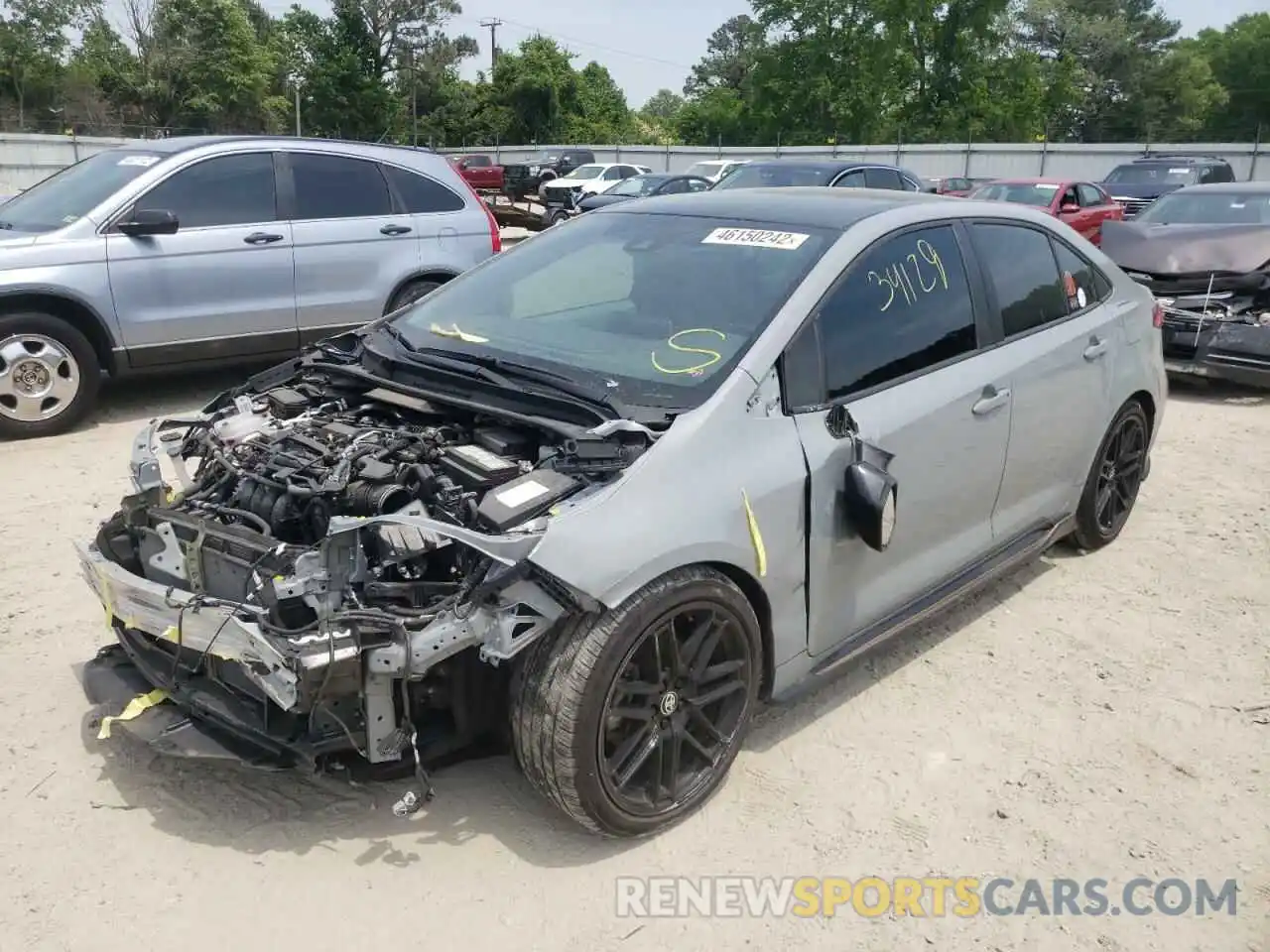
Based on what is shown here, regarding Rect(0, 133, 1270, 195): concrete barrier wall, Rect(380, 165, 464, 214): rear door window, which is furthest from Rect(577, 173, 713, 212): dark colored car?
Rect(0, 133, 1270, 195): concrete barrier wall

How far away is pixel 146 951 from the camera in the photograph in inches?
102

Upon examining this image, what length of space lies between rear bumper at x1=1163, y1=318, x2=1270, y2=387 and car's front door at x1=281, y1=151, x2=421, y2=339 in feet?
20.5

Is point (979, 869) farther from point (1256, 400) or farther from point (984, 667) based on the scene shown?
point (1256, 400)

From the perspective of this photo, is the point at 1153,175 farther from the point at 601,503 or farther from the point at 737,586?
the point at 601,503

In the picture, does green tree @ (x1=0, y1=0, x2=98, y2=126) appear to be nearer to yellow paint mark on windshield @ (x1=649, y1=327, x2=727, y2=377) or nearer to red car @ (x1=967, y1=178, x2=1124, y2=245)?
red car @ (x1=967, y1=178, x2=1124, y2=245)

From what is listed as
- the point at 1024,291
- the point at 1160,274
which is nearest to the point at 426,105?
the point at 1160,274

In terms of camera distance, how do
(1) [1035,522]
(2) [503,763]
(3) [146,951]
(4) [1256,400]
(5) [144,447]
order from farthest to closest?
(4) [1256,400] → (1) [1035,522] → (5) [144,447] → (2) [503,763] → (3) [146,951]

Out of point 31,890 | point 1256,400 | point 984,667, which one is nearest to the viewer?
point 31,890

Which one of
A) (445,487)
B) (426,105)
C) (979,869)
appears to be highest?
(426,105)

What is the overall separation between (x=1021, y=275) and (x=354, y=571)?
9.87 feet

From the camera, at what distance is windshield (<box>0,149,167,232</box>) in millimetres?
6859

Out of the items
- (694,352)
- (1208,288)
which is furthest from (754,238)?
(1208,288)

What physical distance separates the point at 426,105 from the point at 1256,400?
197ft

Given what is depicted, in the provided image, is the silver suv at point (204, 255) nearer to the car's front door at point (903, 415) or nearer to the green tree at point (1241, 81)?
the car's front door at point (903, 415)
